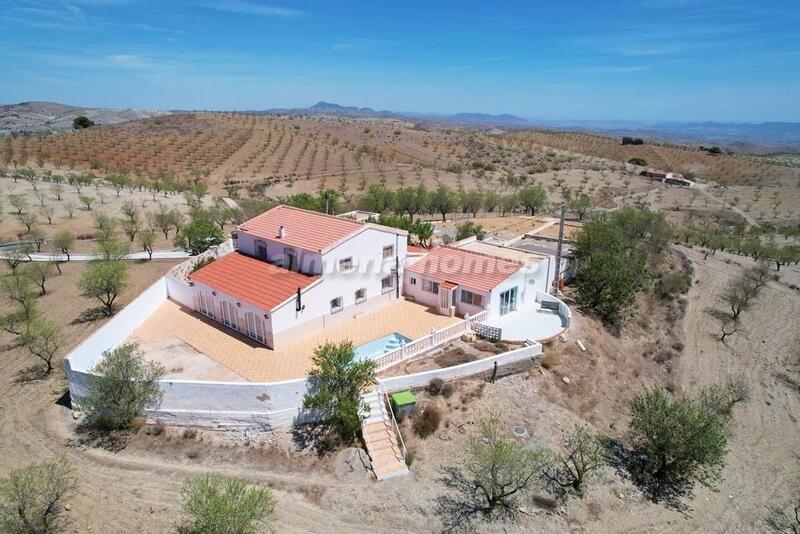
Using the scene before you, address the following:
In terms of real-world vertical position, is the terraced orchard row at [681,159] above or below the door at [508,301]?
above

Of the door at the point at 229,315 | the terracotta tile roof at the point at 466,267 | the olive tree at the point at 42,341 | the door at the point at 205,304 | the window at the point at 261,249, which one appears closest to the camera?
the olive tree at the point at 42,341

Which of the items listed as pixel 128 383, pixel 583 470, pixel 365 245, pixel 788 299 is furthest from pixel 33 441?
pixel 788 299

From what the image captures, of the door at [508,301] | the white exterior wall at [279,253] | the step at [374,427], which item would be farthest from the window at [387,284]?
the step at [374,427]

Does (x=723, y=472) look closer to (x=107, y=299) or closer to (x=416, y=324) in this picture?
(x=416, y=324)

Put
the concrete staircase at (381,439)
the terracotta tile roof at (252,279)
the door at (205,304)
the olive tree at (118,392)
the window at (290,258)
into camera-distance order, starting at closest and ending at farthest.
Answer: the concrete staircase at (381,439) < the olive tree at (118,392) < the terracotta tile roof at (252,279) < the window at (290,258) < the door at (205,304)

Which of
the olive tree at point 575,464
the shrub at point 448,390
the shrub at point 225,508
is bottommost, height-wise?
the olive tree at point 575,464

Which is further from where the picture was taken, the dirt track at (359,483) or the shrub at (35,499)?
the dirt track at (359,483)

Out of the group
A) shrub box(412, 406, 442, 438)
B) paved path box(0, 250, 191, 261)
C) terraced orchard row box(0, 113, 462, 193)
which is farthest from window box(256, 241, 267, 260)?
terraced orchard row box(0, 113, 462, 193)

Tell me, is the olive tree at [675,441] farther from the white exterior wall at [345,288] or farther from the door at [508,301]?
the white exterior wall at [345,288]
